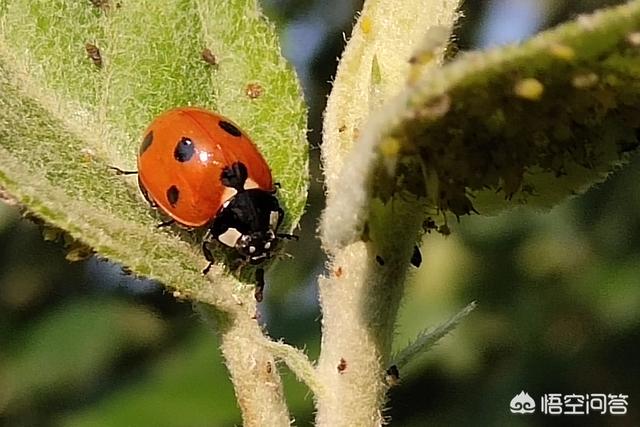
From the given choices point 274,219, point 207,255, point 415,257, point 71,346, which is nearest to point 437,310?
point 71,346

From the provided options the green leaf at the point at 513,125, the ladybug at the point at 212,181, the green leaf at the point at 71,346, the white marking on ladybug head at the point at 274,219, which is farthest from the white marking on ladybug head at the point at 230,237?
the green leaf at the point at 71,346

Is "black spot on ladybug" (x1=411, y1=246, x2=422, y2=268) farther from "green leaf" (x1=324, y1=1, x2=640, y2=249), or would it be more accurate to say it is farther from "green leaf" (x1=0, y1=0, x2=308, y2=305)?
"green leaf" (x1=0, y1=0, x2=308, y2=305)

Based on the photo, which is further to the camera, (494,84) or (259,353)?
(259,353)

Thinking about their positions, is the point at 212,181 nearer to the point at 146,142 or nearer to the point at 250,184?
the point at 250,184

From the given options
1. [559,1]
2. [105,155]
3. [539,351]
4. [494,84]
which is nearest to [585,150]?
[494,84]

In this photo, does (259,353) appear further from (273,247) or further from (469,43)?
(469,43)

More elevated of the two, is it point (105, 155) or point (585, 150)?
point (105, 155)

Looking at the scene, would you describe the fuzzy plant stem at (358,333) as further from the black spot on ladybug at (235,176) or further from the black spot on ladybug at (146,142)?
the black spot on ladybug at (235,176)
